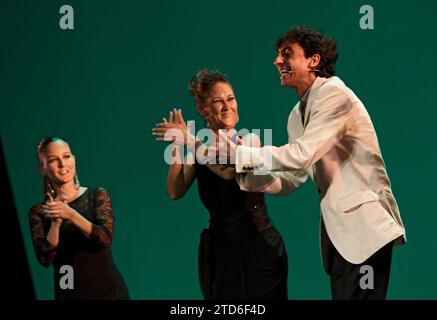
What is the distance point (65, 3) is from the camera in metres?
3.91

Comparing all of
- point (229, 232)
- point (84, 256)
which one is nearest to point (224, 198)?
point (229, 232)

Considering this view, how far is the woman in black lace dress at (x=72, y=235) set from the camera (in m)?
3.10

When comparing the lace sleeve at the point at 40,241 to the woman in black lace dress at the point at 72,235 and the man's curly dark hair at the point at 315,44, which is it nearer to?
the woman in black lace dress at the point at 72,235

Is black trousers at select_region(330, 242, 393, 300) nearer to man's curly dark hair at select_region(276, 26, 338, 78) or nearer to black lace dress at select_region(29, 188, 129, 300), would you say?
man's curly dark hair at select_region(276, 26, 338, 78)

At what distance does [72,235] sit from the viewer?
314cm

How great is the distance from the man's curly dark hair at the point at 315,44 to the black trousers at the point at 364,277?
711 mm

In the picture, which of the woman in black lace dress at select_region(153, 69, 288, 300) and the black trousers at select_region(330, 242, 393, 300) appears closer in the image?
the black trousers at select_region(330, 242, 393, 300)

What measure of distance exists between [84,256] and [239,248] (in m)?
0.59

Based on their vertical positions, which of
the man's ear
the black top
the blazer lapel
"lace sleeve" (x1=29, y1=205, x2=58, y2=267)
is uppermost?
the man's ear

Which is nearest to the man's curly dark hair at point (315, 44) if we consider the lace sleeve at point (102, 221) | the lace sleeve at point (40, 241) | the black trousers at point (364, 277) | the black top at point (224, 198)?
the black top at point (224, 198)

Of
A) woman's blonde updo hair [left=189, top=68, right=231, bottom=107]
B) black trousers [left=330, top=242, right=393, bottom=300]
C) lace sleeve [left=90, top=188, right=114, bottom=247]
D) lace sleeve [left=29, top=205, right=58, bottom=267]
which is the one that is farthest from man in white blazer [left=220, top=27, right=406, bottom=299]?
lace sleeve [left=29, top=205, right=58, bottom=267]

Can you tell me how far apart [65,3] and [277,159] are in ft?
5.21

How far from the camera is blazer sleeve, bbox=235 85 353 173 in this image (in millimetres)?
2830

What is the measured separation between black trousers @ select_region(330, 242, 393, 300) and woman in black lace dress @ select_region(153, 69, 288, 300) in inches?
11.7
